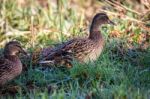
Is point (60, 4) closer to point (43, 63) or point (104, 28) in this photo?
point (104, 28)

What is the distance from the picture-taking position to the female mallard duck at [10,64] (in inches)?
393

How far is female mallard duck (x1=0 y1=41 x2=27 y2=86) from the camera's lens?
998cm

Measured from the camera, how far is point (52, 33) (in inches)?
523

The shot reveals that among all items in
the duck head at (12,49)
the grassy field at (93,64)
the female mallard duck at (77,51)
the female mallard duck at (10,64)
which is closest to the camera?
the grassy field at (93,64)

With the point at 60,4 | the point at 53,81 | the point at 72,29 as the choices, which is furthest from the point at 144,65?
the point at 60,4

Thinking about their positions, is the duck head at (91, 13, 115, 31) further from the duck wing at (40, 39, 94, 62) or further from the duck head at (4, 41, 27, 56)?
the duck head at (4, 41, 27, 56)

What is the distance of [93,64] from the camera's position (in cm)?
1002

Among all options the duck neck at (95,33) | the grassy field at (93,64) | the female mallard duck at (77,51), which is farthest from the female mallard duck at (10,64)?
the duck neck at (95,33)

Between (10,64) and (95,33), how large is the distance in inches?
73.0

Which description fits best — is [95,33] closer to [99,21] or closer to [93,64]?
[99,21]

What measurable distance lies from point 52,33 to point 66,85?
3.68 meters

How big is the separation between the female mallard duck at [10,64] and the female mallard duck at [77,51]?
0.51m

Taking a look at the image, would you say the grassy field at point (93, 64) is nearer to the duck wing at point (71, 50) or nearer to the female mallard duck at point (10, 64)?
the female mallard duck at point (10, 64)

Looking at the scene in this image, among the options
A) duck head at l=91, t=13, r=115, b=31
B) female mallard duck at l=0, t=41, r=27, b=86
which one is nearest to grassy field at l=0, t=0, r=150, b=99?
female mallard duck at l=0, t=41, r=27, b=86
